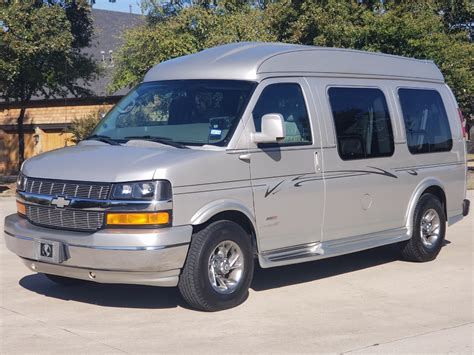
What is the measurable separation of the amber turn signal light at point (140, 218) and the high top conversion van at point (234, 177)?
0.4 inches

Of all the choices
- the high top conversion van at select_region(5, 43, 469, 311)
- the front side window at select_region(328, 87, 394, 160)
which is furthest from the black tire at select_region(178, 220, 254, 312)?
the front side window at select_region(328, 87, 394, 160)

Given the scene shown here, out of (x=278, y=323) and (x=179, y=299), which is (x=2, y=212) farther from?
(x=278, y=323)

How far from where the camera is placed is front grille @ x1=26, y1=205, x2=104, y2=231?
7148mm

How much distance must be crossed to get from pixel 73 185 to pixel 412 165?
439cm

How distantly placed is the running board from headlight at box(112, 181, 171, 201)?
55.4 inches

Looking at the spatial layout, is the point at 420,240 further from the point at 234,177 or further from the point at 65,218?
the point at 65,218

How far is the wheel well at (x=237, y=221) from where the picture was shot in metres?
7.43

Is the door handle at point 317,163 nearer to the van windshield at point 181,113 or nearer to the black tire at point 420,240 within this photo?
the van windshield at point 181,113

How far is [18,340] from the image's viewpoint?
6664mm

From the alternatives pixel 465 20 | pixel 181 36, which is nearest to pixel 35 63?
pixel 181 36

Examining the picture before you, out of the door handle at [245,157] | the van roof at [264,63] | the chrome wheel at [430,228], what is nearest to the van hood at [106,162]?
the door handle at [245,157]

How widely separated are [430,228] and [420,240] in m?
0.35

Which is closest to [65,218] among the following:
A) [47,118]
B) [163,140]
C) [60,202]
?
[60,202]

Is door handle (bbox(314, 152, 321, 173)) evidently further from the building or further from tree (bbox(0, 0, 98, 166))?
the building
